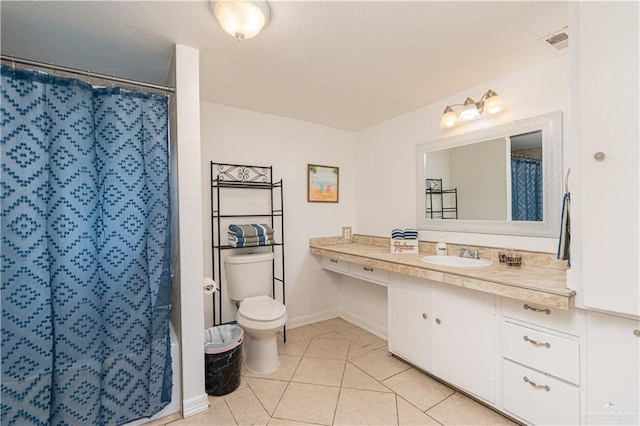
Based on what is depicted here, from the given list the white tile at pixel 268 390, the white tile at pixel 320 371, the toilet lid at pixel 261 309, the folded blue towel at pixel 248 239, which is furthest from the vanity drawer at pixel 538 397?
the folded blue towel at pixel 248 239

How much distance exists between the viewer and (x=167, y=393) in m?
1.63

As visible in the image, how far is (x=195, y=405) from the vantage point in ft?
5.49

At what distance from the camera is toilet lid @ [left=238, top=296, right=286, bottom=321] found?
80.7 inches

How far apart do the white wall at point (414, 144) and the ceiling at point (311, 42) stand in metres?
0.09

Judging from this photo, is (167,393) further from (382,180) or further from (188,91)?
(382,180)

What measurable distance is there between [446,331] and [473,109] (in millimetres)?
Answer: 1571

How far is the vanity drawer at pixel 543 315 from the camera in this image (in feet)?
4.41

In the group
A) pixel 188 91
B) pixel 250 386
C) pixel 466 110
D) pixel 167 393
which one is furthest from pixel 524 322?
pixel 188 91

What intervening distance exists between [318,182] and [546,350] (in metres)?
2.25

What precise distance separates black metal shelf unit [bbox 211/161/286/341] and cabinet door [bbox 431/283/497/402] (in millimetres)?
1411

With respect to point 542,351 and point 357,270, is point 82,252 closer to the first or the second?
point 357,270

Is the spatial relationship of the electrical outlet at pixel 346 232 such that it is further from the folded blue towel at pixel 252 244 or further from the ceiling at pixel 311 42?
the ceiling at pixel 311 42

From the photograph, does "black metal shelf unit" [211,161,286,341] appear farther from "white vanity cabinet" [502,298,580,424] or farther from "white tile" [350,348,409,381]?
"white vanity cabinet" [502,298,580,424]

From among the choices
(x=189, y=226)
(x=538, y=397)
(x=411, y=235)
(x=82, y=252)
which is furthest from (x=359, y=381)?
(x=82, y=252)
